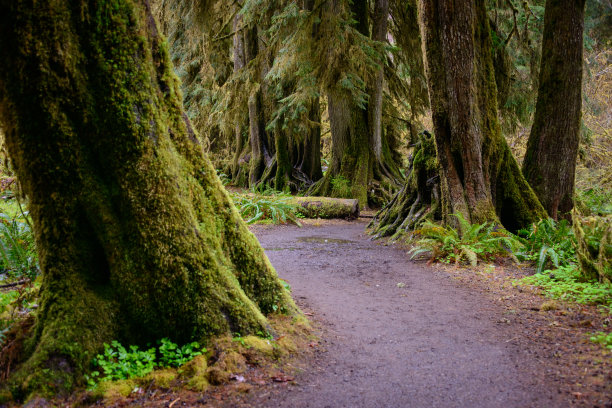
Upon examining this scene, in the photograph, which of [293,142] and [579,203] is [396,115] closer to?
[293,142]

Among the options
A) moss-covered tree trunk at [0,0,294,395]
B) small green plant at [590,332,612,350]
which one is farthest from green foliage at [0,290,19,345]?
small green plant at [590,332,612,350]

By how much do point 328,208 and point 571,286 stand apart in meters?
8.55

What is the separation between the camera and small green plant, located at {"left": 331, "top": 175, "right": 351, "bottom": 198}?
47.0 ft

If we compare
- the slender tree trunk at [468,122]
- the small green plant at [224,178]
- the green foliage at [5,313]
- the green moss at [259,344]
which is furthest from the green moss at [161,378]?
the small green plant at [224,178]

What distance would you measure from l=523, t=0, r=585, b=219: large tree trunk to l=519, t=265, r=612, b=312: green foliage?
12.1 ft

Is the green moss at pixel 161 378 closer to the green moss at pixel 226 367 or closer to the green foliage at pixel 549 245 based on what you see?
the green moss at pixel 226 367

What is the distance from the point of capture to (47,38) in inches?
104

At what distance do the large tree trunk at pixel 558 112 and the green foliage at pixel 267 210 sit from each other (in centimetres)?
629

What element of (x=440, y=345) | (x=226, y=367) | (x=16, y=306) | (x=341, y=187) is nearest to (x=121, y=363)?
(x=226, y=367)

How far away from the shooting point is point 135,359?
286cm

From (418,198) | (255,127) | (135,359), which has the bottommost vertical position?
(135,359)

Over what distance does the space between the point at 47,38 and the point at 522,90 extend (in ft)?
39.5

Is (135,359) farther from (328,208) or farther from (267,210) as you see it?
(328,208)

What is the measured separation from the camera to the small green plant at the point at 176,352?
290cm
